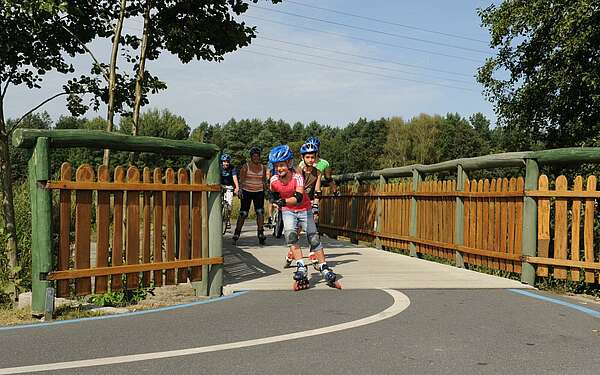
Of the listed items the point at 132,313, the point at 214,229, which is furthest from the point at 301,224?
the point at 132,313

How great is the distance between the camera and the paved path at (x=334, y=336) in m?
4.16

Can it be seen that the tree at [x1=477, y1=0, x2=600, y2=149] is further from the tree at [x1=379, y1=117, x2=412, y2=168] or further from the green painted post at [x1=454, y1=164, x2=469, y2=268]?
the tree at [x1=379, y1=117, x2=412, y2=168]

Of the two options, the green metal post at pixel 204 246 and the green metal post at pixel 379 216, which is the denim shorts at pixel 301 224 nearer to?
the green metal post at pixel 204 246

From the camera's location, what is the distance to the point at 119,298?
6.39 metres

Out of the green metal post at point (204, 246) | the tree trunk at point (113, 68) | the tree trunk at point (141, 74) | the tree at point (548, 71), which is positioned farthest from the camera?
the tree at point (548, 71)

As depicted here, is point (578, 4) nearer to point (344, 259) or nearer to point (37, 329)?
point (344, 259)

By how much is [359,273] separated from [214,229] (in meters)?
2.39

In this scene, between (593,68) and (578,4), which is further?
(593,68)

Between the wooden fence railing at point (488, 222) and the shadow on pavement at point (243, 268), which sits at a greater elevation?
the wooden fence railing at point (488, 222)

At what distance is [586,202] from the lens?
718 centimetres

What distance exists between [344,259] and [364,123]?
126568mm

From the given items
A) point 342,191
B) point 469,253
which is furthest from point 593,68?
point 469,253

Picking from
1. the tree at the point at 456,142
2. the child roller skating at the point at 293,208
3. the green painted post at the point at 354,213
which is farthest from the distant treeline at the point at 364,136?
the child roller skating at the point at 293,208

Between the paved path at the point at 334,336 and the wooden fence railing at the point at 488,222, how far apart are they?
2.12ft
